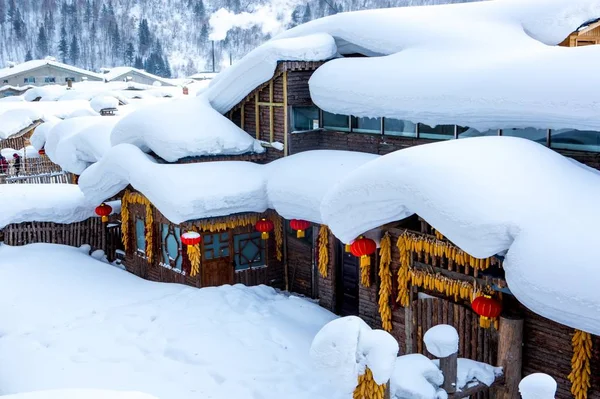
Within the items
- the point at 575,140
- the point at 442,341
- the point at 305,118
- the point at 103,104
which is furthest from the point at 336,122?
the point at 103,104

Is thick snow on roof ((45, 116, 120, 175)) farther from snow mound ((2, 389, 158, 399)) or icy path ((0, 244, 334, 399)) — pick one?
snow mound ((2, 389, 158, 399))

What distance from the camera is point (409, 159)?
369 inches

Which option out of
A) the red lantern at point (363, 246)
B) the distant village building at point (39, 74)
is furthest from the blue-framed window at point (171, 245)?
the distant village building at point (39, 74)

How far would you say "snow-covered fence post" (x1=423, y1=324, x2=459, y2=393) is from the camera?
26.7ft

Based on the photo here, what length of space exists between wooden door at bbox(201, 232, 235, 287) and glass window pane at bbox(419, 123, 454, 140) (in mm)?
5345

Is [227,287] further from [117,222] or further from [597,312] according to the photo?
[597,312]

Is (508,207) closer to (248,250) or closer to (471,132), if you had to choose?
(471,132)

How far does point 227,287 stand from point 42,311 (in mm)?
4013

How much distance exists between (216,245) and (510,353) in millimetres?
8052

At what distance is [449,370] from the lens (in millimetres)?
8320

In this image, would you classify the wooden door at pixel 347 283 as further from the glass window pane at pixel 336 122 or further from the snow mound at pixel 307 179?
the glass window pane at pixel 336 122

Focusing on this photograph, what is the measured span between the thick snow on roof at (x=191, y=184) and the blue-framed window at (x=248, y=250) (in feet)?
4.25

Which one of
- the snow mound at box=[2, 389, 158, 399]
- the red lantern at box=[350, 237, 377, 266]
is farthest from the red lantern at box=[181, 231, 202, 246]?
the snow mound at box=[2, 389, 158, 399]

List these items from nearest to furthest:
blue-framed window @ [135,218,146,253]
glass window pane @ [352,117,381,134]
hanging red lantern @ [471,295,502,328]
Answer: hanging red lantern @ [471,295,502,328]
glass window pane @ [352,117,381,134]
blue-framed window @ [135,218,146,253]
